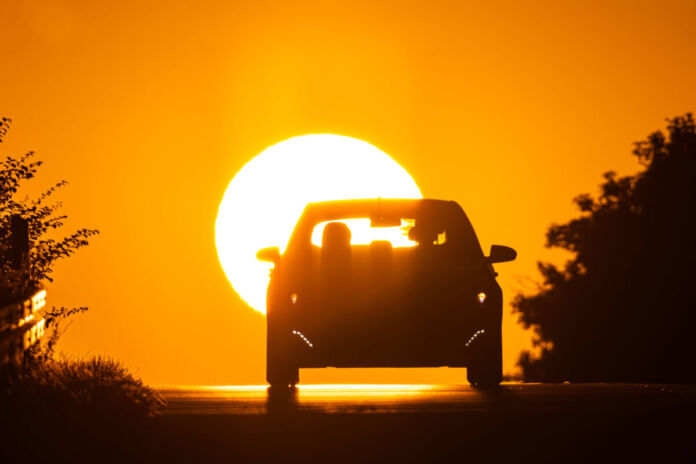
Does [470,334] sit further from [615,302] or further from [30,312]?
[615,302]

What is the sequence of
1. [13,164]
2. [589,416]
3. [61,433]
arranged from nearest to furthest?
[61,433] → [589,416] → [13,164]

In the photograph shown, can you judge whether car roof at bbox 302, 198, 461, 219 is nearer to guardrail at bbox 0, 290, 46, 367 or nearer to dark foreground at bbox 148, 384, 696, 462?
dark foreground at bbox 148, 384, 696, 462

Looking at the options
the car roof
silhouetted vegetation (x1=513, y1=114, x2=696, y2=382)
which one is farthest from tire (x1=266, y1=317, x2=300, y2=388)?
silhouetted vegetation (x1=513, y1=114, x2=696, y2=382)

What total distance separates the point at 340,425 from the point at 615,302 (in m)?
47.8

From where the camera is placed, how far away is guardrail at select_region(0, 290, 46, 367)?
1026cm

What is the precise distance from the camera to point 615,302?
5719 centimetres

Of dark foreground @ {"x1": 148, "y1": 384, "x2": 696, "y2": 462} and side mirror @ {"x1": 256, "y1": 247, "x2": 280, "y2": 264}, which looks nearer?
dark foreground @ {"x1": 148, "y1": 384, "x2": 696, "y2": 462}

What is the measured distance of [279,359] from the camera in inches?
577

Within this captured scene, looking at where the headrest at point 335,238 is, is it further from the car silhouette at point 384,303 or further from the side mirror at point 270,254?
the side mirror at point 270,254

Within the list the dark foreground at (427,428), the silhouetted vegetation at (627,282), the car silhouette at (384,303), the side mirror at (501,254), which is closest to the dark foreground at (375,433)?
the dark foreground at (427,428)

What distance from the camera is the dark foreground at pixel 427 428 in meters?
8.99

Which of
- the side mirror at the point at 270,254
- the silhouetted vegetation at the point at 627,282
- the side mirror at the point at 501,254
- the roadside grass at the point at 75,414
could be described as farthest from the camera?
the silhouetted vegetation at the point at 627,282

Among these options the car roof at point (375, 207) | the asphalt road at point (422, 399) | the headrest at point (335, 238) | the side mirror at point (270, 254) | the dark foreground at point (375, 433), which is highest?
the car roof at point (375, 207)

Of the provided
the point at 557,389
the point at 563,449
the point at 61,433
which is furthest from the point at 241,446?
the point at 557,389
